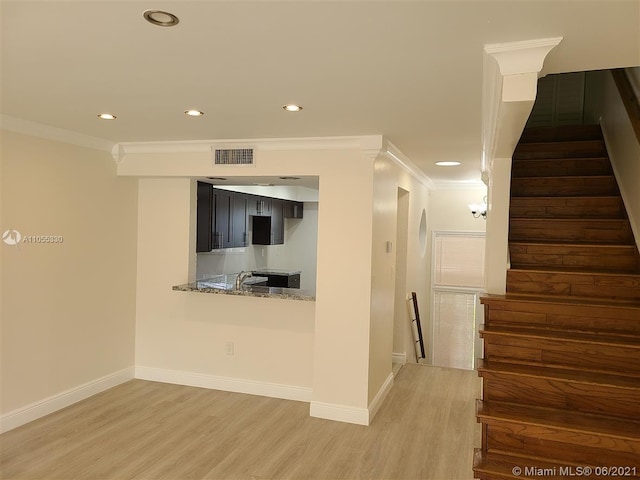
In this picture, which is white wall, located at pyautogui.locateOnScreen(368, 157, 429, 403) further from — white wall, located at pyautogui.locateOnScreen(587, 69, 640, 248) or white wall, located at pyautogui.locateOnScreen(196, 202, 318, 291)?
white wall, located at pyautogui.locateOnScreen(196, 202, 318, 291)

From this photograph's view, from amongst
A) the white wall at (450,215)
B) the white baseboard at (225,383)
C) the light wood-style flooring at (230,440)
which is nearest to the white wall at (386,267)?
the light wood-style flooring at (230,440)

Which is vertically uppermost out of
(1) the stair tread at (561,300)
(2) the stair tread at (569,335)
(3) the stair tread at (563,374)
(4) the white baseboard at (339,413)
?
(1) the stair tread at (561,300)

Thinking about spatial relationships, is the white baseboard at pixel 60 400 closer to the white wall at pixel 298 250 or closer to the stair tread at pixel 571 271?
the white wall at pixel 298 250

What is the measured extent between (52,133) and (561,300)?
4.18 m

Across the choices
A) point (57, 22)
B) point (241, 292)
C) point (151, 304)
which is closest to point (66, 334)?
point (151, 304)

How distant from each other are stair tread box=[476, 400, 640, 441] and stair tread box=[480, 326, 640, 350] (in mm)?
426

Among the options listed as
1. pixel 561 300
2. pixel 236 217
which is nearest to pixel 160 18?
pixel 561 300

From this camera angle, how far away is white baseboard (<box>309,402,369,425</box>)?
3961mm

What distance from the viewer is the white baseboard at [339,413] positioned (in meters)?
3.96

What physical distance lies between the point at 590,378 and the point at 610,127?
282cm

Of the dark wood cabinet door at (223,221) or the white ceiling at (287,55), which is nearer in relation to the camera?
the white ceiling at (287,55)

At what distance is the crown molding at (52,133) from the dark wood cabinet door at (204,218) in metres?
1.07

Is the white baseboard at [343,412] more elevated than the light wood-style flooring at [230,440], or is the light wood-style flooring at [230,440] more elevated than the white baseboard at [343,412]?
the white baseboard at [343,412]

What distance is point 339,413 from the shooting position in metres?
4.02
